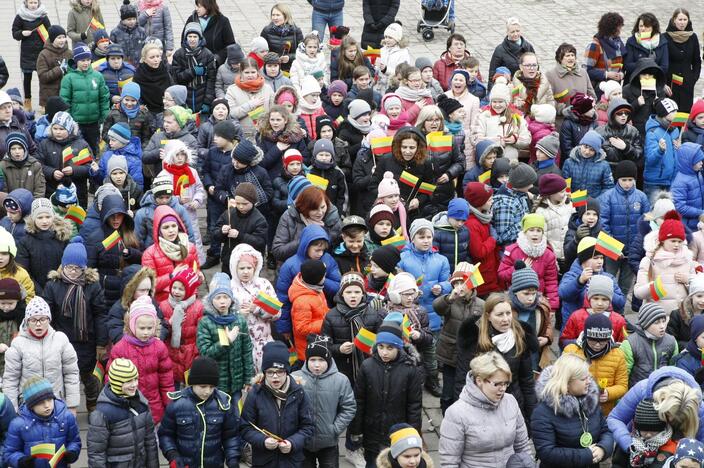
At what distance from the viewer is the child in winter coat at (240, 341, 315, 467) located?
10070 millimetres

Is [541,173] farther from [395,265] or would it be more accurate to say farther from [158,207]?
[158,207]

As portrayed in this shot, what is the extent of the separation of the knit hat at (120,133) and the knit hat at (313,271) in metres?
3.84

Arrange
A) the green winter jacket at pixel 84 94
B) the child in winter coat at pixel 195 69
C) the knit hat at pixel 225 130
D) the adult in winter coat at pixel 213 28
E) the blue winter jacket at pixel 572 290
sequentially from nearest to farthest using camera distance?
the blue winter jacket at pixel 572 290, the knit hat at pixel 225 130, the green winter jacket at pixel 84 94, the child in winter coat at pixel 195 69, the adult in winter coat at pixel 213 28

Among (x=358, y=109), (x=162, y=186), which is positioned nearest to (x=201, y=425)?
(x=162, y=186)

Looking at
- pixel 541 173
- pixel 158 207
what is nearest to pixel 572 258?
pixel 541 173

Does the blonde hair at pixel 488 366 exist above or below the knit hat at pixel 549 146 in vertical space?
above

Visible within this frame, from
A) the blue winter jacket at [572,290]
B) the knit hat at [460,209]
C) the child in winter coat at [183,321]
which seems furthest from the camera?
the knit hat at [460,209]

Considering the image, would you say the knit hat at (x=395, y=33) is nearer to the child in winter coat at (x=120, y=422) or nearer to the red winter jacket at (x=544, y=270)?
the red winter jacket at (x=544, y=270)

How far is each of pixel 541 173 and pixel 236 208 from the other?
12.2ft

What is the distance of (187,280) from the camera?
37.2ft

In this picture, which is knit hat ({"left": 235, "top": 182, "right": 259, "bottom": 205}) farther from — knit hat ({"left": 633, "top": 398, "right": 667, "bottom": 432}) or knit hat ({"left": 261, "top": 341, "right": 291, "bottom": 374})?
knit hat ({"left": 633, "top": 398, "right": 667, "bottom": 432})

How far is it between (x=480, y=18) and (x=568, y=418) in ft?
52.9

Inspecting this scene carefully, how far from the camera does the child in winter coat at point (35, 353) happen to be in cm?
1069

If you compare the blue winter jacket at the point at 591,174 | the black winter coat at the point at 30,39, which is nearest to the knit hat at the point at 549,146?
the blue winter jacket at the point at 591,174
